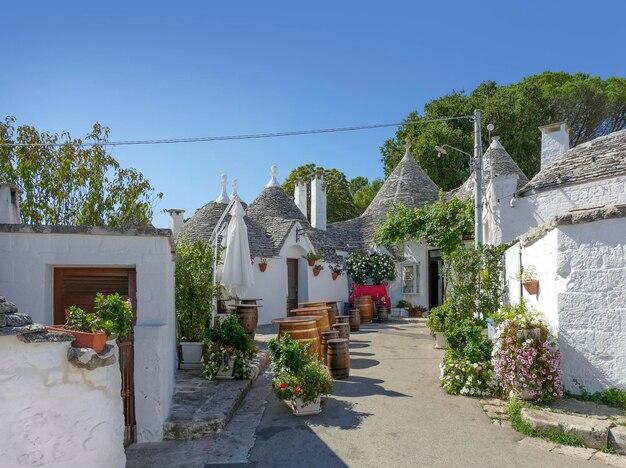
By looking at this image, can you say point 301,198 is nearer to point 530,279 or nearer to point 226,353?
point 226,353

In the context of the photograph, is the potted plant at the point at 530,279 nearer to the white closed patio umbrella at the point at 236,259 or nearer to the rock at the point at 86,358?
the rock at the point at 86,358

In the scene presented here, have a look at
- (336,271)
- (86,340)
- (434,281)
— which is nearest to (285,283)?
(336,271)

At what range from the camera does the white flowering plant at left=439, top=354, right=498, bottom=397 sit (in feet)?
23.1

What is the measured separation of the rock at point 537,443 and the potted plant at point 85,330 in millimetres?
4401

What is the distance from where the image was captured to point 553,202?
12109 mm

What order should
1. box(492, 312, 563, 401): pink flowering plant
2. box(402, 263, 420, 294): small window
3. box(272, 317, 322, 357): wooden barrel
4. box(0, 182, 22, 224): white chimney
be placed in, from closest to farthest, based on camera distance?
1. box(492, 312, 563, 401): pink flowering plant
2. box(0, 182, 22, 224): white chimney
3. box(272, 317, 322, 357): wooden barrel
4. box(402, 263, 420, 294): small window

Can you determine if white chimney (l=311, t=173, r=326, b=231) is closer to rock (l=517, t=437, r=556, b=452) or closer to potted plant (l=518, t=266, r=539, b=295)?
potted plant (l=518, t=266, r=539, b=295)

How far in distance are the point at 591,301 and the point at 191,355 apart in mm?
5970

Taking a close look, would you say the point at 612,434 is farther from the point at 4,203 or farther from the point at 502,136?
the point at 502,136

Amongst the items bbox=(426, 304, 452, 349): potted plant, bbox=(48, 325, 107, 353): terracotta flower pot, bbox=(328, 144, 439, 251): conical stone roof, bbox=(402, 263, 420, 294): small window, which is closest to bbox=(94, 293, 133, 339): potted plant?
bbox=(48, 325, 107, 353): terracotta flower pot

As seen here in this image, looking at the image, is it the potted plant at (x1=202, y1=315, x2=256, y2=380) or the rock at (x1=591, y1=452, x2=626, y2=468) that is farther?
the potted plant at (x1=202, y1=315, x2=256, y2=380)

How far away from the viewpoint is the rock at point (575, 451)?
189 inches

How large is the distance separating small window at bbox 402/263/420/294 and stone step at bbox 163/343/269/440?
11.9m

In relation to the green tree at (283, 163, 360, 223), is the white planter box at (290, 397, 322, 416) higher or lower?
lower
